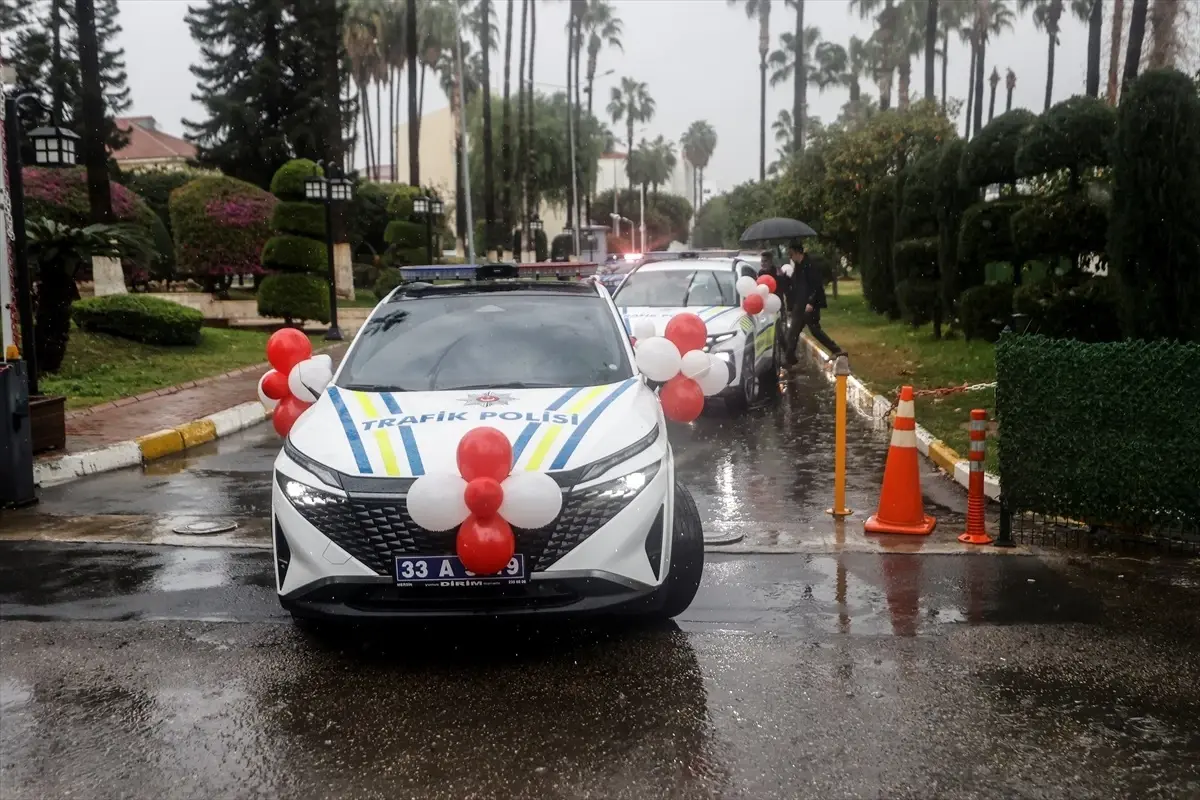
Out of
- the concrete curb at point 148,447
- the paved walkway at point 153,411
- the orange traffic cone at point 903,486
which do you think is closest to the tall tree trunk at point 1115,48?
the paved walkway at point 153,411

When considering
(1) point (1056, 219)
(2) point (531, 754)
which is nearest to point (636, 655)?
(2) point (531, 754)

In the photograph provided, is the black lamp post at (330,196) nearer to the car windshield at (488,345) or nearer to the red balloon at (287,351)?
the red balloon at (287,351)

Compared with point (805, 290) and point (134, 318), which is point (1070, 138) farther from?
point (134, 318)

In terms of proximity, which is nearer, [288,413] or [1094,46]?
[288,413]

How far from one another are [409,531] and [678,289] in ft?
31.3

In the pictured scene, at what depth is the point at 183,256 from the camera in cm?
2798

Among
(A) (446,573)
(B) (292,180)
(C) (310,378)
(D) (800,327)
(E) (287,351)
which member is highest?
(B) (292,180)

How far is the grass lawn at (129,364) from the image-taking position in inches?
541

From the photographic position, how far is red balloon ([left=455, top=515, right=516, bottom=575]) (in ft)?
14.5

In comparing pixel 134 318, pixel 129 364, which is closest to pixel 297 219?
pixel 134 318

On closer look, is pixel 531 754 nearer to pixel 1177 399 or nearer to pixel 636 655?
pixel 636 655

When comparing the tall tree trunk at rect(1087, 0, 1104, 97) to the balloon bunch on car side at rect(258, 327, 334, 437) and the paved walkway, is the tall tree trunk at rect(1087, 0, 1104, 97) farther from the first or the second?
the balloon bunch on car side at rect(258, 327, 334, 437)

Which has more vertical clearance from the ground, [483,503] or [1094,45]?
[1094,45]

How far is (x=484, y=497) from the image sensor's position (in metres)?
4.40
